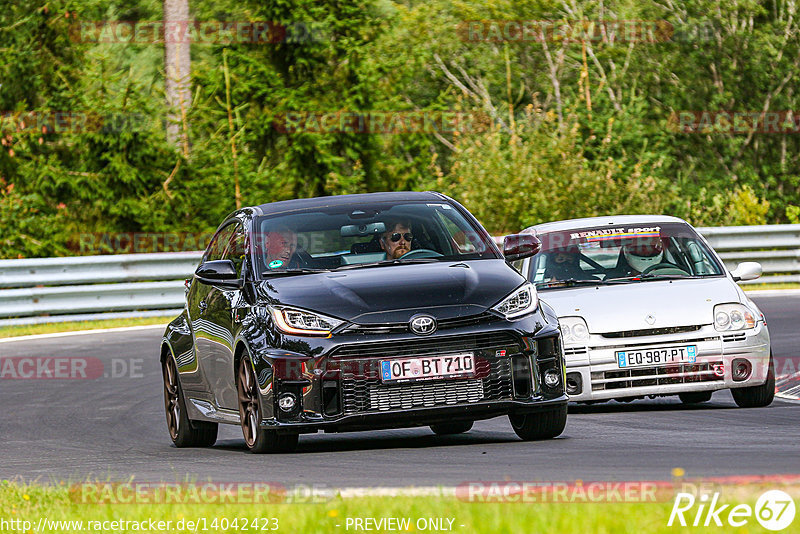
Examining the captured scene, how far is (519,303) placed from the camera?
9.20m

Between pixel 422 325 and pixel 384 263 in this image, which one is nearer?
pixel 422 325

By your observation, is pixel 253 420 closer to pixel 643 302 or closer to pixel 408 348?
pixel 408 348

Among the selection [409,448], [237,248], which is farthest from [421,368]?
[237,248]

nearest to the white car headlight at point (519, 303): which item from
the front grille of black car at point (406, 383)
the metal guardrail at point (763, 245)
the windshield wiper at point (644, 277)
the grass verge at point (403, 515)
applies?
the front grille of black car at point (406, 383)

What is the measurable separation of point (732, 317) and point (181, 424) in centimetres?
410

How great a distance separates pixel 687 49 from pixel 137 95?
1915 centimetres

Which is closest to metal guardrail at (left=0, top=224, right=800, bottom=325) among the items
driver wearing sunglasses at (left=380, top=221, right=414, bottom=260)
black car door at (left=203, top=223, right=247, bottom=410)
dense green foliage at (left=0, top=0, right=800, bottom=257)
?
dense green foliage at (left=0, top=0, right=800, bottom=257)

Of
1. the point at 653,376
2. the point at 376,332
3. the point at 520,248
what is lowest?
the point at 653,376

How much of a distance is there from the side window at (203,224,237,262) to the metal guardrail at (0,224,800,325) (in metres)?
11.1

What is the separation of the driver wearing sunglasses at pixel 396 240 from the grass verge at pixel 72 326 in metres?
12.0

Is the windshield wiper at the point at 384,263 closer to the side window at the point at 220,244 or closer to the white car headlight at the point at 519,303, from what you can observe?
the white car headlight at the point at 519,303

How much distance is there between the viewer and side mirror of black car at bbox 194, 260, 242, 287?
9.97 m

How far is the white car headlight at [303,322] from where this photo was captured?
8922mm

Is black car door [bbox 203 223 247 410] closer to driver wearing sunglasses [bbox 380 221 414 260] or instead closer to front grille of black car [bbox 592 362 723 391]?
driver wearing sunglasses [bbox 380 221 414 260]
